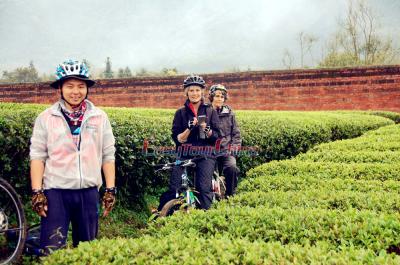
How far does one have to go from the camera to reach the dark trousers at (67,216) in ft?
10.0

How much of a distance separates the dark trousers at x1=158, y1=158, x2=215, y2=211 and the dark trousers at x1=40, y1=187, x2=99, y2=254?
4.68 ft

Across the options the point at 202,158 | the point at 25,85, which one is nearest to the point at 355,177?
the point at 202,158

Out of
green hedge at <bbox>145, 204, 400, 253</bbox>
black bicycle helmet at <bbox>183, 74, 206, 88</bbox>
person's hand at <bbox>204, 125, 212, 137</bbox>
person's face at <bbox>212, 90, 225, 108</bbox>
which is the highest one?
black bicycle helmet at <bbox>183, 74, 206, 88</bbox>

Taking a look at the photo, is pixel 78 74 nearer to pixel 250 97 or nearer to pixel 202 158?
pixel 202 158

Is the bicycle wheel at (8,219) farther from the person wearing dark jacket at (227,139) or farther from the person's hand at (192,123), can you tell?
the person wearing dark jacket at (227,139)

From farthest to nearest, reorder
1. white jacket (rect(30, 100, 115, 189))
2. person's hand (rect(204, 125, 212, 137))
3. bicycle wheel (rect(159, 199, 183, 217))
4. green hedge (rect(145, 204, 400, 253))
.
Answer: person's hand (rect(204, 125, 212, 137))
bicycle wheel (rect(159, 199, 183, 217))
white jacket (rect(30, 100, 115, 189))
green hedge (rect(145, 204, 400, 253))

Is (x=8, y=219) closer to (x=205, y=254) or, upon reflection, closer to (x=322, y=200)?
(x=205, y=254)

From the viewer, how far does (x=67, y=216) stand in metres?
3.15

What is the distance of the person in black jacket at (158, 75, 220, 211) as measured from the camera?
467 centimetres

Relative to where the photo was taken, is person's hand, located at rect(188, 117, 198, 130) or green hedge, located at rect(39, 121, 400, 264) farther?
person's hand, located at rect(188, 117, 198, 130)

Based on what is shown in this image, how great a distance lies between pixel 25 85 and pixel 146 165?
14680mm

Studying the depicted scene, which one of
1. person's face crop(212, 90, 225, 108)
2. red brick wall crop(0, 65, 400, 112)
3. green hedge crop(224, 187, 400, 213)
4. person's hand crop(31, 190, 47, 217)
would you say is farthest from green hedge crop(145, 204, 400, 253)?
red brick wall crop(0, 65, 400, 112)

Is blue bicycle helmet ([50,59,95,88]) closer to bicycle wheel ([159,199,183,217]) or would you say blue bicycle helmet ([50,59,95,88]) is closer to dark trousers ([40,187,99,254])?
dark trousers ([40,187,99,254])

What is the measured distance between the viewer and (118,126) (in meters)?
5.63
